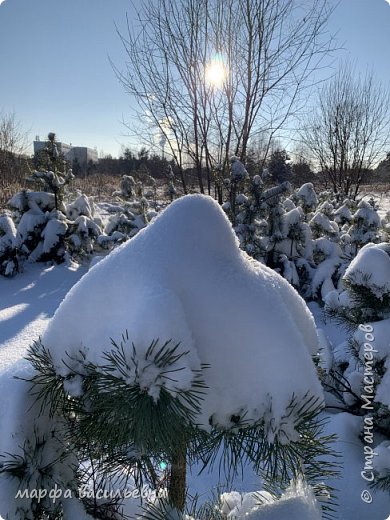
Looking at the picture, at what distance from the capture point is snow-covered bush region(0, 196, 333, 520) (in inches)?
20.1

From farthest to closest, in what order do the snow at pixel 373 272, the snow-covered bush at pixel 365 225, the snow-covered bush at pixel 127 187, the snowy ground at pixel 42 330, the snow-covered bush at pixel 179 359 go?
the snow-covered bush at pixel 127 187, the snow-covered bush at pixel 365 225, the snowy ground at pixel 42 330, the snow at pixel 373 272, the snow-covered bush at pixel 179 359

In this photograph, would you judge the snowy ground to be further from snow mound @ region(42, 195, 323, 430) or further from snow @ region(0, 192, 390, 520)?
snow mound @ region(42, 195, 323, 430)

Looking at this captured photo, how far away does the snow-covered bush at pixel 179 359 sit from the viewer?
0.51 metres

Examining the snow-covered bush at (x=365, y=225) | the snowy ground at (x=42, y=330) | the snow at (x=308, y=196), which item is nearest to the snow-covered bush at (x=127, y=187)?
the snowy ground at (x=42, y=330)

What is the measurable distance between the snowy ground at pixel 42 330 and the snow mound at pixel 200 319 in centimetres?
36

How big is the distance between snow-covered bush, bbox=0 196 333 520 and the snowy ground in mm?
281

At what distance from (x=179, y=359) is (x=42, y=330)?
353 centimetres

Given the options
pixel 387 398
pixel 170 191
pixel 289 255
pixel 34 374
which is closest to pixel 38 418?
pixel 34 374

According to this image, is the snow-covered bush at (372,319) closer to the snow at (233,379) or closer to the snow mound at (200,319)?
the snow at (233,379)

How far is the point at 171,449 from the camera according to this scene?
56 cm

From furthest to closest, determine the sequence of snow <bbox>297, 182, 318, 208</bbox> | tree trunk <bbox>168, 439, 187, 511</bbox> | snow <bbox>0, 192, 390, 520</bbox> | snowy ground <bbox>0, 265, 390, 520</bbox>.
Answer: snow <bbox>297, 182, 318, 208</bbox> → snowy ground <bbox>0, 265, 390, 520</bbox> → tree trunk <bbox>168, 439, 187, 511</bbox> → snow <bbox>0, 192, 390, 520</bbox>

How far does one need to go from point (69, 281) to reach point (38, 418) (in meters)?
4.97

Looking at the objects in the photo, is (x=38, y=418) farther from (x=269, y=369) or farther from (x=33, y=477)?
(x=269, y=369)

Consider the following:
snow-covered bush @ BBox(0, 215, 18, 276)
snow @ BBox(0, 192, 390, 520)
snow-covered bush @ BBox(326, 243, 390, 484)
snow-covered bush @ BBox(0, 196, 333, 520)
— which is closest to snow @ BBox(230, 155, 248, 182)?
snow @ BBox(0, 192, 390, 520)
